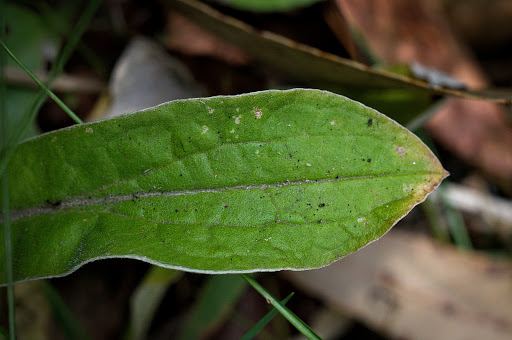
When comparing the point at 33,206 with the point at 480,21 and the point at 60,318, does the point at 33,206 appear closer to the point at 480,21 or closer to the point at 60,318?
the point at 60,318

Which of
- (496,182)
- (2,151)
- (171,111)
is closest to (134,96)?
(2,151)

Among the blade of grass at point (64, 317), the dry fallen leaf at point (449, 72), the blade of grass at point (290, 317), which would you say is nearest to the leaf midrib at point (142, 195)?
the blade of grass at point (290, 317)

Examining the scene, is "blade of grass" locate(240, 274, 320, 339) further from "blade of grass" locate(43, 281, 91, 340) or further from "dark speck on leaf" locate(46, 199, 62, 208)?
"blade of grass" locate(43, 281, 91, 340)

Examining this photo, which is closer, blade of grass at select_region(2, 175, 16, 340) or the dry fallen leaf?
blade of grass at select_region(2, 175, 16, 340)

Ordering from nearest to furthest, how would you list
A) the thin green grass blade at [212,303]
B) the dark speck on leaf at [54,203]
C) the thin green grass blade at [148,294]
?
1. the dark speck on leaf at [54,203]
2. the thin green grass blade at [148,294]
3. the thin green grass blade at [212,303]

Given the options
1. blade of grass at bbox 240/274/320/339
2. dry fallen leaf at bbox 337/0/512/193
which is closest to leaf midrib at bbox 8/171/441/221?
blade of grass at bbox 240/274/320/339

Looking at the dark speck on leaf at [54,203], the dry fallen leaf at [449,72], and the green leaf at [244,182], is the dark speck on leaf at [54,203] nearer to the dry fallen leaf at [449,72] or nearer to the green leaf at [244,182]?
the green leaf at [244,182]

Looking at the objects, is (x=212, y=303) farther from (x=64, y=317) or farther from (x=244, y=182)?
(x=244, y=182)
